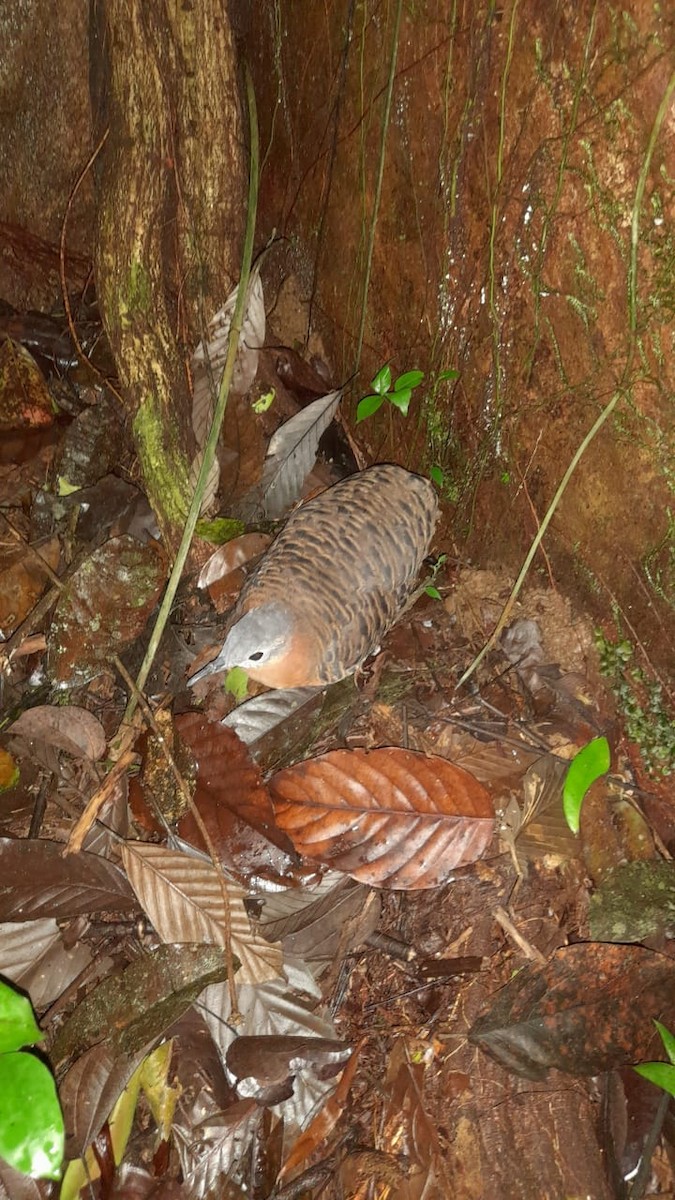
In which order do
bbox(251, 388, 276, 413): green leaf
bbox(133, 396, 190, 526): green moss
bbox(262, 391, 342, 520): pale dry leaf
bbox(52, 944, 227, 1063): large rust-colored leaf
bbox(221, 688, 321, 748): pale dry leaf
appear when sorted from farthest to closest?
bbox(251, 388, 276, 413): green leaf, bbox(262, 391, 342, 520): pale dry leaf, bbox(133, 396, 190, 526): green moss, bbox(221, 688, 321, 748): pale dry leaf, bbox(52, 944, 227, 1063): large rust-colored leaf

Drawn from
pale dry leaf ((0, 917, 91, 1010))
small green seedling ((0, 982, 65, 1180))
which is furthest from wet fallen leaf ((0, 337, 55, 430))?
small green seedling ((0, 982, 65, 1180))

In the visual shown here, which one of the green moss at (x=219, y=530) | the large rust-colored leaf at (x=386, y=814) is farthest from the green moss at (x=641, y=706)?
the green moss at (x=219, y=530)

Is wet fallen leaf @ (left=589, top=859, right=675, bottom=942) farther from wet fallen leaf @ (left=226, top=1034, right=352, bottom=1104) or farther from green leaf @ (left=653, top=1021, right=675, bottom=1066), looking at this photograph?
wet fallen leaf @ (left=226, top=1034, right=352, bottom=1104)

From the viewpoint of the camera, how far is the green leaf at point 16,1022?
1.74 metres

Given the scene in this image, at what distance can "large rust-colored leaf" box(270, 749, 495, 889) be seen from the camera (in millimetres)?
2133

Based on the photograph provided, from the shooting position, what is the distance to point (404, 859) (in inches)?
84.0

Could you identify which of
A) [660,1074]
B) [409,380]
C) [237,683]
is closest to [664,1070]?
[660,1074]

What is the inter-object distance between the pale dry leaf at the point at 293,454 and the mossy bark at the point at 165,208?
0.33 metres

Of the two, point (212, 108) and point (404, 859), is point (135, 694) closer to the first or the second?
point (404, 859)

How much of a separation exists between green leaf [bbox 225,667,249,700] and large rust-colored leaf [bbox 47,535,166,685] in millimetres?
358

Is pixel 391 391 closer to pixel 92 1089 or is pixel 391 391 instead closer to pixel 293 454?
pixel 293 454

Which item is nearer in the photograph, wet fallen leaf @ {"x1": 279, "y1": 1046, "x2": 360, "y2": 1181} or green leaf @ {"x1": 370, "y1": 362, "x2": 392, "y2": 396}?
wet fallen leaf @ {"x1": 279, "y1": 1046, "x2": 360, "y2": 1181}

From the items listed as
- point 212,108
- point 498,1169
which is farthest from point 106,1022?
point 212,108

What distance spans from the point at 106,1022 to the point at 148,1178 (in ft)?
1.32
